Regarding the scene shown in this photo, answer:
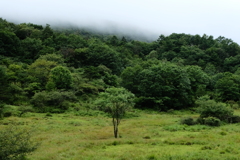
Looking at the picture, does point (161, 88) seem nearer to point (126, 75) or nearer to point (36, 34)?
point (126, 75)

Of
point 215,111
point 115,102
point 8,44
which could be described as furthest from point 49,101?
point 8,44

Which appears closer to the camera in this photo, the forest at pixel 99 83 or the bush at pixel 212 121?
the bush at pixel 212 121

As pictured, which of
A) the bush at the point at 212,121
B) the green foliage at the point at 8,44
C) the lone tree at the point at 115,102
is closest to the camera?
the lone tree at the point at 115,102

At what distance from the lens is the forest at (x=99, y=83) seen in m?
31.6

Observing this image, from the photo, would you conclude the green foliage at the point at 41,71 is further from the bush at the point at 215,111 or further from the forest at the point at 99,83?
the bush at the point at 215,111

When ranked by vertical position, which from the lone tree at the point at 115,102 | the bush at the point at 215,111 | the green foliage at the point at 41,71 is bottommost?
the bush at the point at 215,111

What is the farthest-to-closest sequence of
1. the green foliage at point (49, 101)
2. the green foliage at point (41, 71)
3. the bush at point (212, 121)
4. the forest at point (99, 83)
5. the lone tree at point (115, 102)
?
the green foliage at point (41, 71) → the green foliage at point (49, 101) → the forest at point (99, 83) → the bush at point (212, 121) → the lone tree at point (115, 102)

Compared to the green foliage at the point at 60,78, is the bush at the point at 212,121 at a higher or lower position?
lower

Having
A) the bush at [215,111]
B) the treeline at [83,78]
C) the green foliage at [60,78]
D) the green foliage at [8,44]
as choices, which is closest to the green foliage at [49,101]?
the treeline at [83,78]

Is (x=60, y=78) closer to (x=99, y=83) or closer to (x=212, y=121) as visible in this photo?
(x=99, y=83)

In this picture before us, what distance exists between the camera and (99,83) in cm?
6141

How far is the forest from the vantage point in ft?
104

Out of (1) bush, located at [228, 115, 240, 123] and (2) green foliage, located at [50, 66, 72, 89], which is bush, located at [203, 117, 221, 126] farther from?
(2) green foliage, located at [50, 66, 72, 89]

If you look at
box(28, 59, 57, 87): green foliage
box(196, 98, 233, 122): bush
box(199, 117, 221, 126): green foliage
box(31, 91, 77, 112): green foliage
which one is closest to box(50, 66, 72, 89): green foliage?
box(28, 59, 57, 87): green foliage
